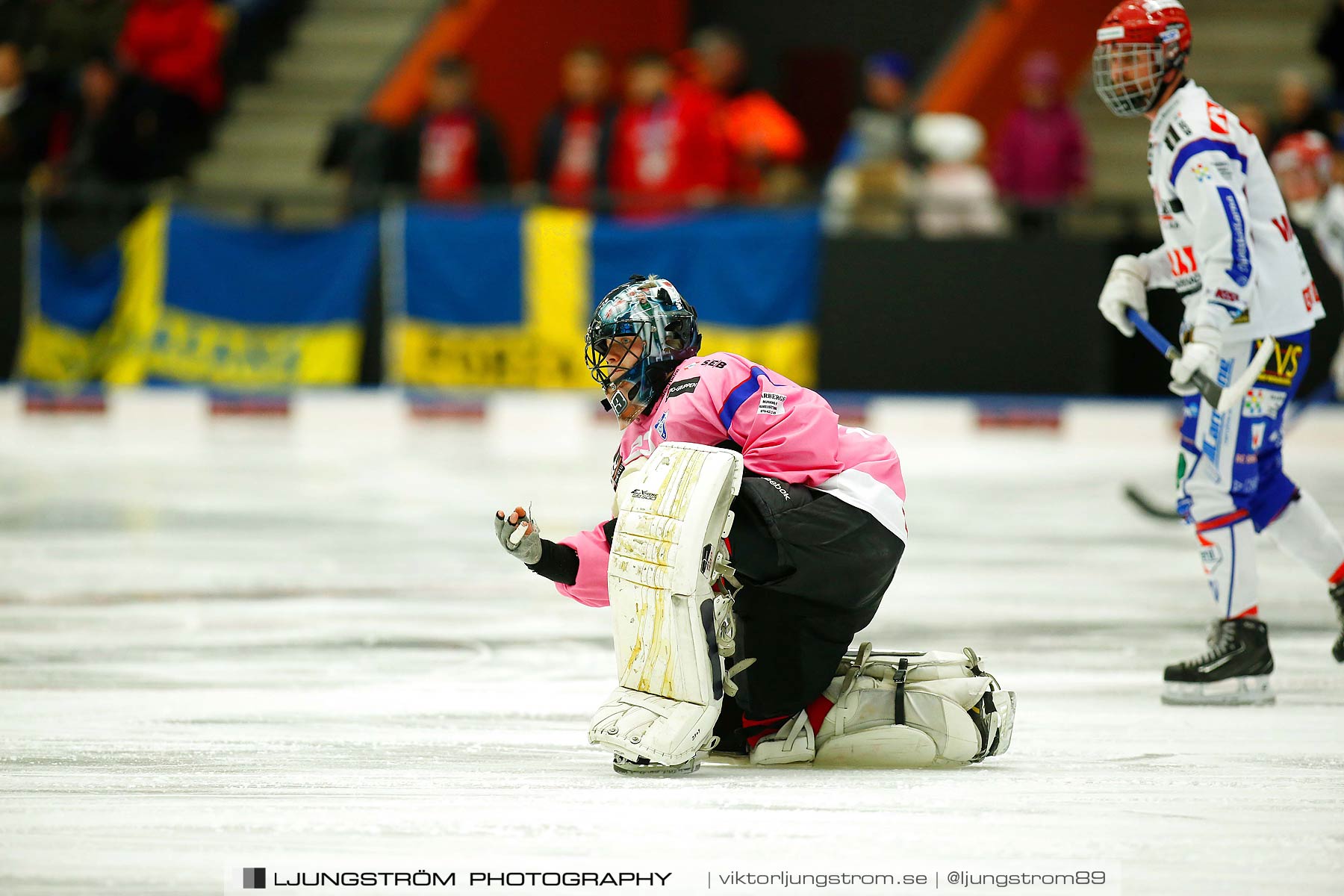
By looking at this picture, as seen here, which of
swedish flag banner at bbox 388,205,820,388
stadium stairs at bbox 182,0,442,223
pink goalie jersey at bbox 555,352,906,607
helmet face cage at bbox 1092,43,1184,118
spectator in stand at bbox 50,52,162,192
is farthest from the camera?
stadium stairs at bbox 182,0,442,223

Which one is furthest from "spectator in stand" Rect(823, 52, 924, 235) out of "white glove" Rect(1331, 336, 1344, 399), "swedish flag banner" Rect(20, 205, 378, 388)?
"swedish flag banner" Rect(20, 205, 378, 388)

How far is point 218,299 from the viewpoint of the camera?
48.4 feet

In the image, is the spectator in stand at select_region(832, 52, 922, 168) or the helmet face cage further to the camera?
the spectator in stand at select_region(832, 52, 922, 168)

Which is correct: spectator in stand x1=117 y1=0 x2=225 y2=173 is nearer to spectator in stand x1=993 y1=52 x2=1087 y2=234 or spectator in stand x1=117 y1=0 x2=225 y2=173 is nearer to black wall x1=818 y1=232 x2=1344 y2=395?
black wall x1=818 y1=232 x2=1344 y2=395

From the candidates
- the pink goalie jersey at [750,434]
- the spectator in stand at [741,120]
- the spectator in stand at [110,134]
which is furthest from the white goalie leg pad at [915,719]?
the spectator in stand at [110,134]

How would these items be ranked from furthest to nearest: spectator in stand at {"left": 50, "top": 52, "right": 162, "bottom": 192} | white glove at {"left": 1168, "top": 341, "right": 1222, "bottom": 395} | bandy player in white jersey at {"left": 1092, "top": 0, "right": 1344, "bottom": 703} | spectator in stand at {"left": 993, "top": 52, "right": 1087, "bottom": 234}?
spectator in stand at {"left": 50, "top": 52, "right": 162, "bottom": 192} < spectator in stand at {"left": 993, "top": 52, "right": 1087, "bottom": 234} < bandy player in white jersey at {"left": 1092, "top": 0, "right": 1344, "bottom": 703} < white glove at {"left": 1168, "top": 341, "right": 1222, "bottom": 395}

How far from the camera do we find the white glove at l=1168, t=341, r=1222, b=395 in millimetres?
5164

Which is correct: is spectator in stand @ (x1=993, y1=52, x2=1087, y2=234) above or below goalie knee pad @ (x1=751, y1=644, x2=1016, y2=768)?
above

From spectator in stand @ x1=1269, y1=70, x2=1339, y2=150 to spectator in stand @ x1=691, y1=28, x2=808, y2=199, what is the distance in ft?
13.3

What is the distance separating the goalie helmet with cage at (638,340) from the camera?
4305 millimetres

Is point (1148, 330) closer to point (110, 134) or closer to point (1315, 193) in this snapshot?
point (1315, 193)

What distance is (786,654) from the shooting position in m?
4.26

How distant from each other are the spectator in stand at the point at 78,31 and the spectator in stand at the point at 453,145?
162 inches

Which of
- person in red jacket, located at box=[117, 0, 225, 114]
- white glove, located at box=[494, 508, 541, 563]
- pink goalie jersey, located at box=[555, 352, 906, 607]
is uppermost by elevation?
person in red jacket, located at box=[117, 0, 225, 114]
